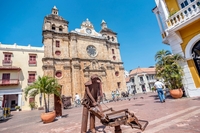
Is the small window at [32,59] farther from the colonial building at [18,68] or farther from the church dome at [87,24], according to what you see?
the church dome at [87,24]

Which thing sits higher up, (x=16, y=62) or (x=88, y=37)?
(x=88, y=37)

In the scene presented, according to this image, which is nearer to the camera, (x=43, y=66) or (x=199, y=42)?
(x=199, y=42)

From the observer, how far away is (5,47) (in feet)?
64.2

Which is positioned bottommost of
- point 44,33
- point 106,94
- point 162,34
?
point 106,94

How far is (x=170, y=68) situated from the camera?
8.39m

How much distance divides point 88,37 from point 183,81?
22.3 m

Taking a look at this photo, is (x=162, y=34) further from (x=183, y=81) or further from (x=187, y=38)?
(x=183, y=81)

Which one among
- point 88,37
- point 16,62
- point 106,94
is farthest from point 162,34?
point 16,62

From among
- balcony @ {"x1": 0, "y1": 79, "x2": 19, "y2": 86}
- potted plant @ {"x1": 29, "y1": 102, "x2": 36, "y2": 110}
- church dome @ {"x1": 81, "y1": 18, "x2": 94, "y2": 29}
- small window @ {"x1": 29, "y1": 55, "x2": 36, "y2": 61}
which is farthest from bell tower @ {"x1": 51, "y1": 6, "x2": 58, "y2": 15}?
potted plant @ {"x1": 29, "y1": 102, "x2": 36, "y2": 110}

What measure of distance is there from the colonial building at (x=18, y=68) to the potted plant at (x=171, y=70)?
60.9ft

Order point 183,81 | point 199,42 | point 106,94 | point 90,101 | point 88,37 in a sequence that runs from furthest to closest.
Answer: point 88,37
point 106,94
point 183,81
point 199,42
point 90,101

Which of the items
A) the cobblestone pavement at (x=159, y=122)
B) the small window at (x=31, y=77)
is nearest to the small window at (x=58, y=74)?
the small window at (x=31, y=77)

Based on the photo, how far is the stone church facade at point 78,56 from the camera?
2150cm

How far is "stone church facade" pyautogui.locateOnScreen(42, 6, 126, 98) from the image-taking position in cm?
2150
